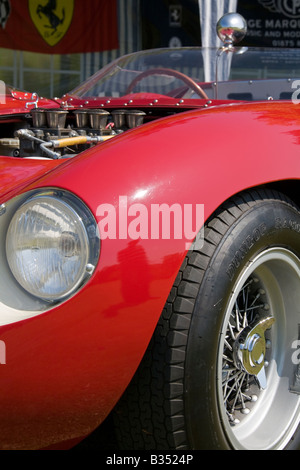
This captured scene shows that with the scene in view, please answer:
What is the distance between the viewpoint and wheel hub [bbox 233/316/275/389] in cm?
166

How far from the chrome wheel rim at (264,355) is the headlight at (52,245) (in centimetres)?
48

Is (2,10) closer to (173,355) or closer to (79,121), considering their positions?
(79,121)

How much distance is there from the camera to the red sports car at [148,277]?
131 centimetres

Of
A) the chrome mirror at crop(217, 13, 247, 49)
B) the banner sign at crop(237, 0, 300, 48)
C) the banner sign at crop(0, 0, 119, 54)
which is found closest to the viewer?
the chrome mirror at crop(217, 13, 247, 49)

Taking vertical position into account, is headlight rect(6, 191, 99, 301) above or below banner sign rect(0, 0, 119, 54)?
below

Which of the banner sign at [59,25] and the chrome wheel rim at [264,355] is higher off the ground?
the banner sign at [59,25]

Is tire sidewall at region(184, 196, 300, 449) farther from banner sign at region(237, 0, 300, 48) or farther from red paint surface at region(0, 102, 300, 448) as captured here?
banner sign at region(237, 0, 300, 48)

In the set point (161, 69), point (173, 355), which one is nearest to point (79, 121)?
point (161, 69)

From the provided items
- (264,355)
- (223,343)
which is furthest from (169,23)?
(223,343)

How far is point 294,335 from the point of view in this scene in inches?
73.0

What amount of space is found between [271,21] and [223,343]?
28.2 feet

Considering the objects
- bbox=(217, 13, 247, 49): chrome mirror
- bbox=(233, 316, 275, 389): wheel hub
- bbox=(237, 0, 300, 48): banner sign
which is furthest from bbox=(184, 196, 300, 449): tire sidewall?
bbox=(237, 0, 300, 48): banner sign

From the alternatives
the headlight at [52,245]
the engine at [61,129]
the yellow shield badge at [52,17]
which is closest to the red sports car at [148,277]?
the headlight at [52,245]

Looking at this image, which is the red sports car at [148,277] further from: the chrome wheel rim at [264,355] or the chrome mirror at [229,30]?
the chrome mirror at [229,30]
